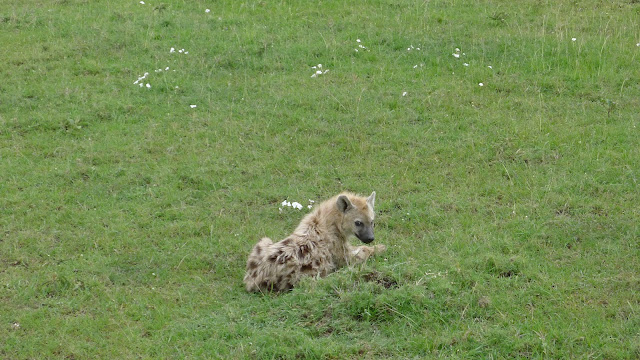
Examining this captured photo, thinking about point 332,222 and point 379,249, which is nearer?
point 332,222

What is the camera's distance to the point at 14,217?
9.37 m

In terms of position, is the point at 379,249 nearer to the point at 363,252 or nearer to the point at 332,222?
the point at 363,252

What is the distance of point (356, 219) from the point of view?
27.3 feet

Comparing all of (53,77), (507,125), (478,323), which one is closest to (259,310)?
(478,323)

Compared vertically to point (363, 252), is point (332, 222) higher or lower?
higher

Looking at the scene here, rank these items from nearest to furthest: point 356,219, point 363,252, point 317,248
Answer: point 317,248
point 356,219
point 363,252

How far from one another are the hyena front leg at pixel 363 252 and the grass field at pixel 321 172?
123mm

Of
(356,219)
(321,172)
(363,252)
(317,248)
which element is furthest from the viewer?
(321,172)

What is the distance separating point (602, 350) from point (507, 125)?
5.25 metres

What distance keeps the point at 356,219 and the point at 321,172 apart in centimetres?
210

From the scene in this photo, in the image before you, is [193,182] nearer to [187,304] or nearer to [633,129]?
[187,304]

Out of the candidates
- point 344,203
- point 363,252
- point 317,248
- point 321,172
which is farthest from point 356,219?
point 321,172

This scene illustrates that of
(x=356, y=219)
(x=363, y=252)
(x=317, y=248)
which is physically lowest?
(x=363, y=252)

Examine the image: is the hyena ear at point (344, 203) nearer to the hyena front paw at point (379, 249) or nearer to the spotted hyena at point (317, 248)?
the spotted hyena at point (317, 248)
